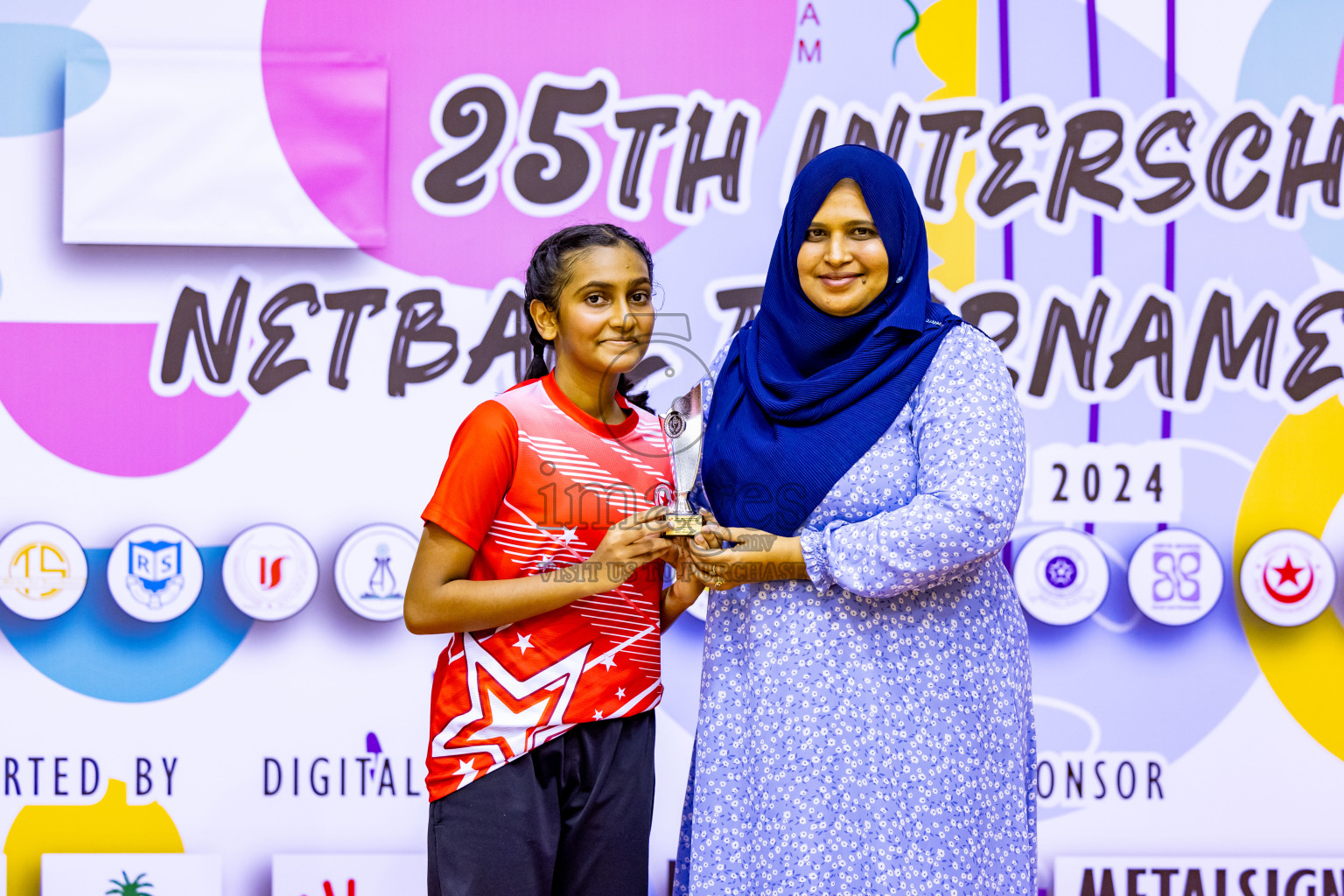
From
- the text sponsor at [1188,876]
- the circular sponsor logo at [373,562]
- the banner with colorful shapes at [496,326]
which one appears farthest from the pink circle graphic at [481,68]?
the text sponsor at [1188,876]

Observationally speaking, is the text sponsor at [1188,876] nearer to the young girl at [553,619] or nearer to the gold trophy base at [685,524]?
the young girl at [553,619]

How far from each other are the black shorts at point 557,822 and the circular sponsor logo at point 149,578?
41.3 inches

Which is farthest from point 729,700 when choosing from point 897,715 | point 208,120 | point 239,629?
point 208,120

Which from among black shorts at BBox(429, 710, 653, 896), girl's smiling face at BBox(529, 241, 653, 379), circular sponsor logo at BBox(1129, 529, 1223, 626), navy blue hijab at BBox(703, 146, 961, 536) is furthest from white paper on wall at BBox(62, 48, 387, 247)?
circular sponsor logo at BBox(1129, 529, 1223, 626)

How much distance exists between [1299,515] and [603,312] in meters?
1.69

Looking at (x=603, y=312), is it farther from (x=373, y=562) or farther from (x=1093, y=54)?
(x=1093, y=54)

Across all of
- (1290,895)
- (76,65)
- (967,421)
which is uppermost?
(76,65)

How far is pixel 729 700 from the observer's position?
146 cm

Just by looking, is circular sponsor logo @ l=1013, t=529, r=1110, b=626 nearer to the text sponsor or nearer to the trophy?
the text sponsor

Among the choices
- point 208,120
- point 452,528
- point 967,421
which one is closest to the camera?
point 967,421

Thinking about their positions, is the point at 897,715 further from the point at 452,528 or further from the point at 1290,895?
the point at 1290,895

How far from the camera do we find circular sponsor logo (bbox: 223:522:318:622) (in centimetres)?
230

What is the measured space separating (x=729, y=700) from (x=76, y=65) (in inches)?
74.8

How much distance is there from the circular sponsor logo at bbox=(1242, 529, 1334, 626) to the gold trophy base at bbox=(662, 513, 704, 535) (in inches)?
60.5
